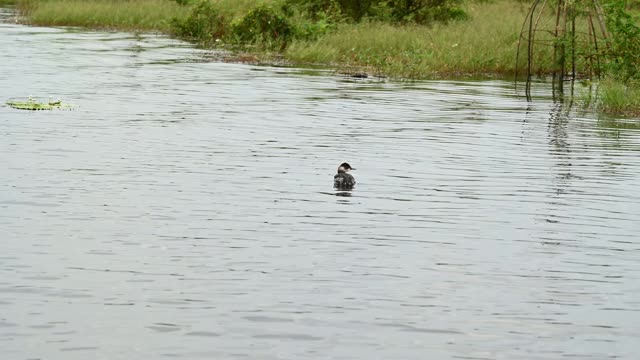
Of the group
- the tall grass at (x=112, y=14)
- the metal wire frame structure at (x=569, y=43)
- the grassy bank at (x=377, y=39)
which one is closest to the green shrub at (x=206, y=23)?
the grassy bank at (x=377, y=39)

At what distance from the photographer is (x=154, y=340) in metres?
9.67

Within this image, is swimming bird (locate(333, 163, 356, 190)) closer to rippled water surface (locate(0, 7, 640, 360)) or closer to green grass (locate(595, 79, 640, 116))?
rippled water surface (locate(0, 7, 640, 360))

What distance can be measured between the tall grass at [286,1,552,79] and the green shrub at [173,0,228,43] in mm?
7559

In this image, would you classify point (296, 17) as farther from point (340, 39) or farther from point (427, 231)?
point (427, 231)

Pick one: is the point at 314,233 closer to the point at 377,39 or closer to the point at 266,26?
the point at 377,39

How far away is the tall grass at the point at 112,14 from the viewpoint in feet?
177

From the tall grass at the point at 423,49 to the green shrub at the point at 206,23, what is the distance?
298 inches

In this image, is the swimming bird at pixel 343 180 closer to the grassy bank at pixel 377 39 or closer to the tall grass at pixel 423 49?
the grassy bank at pixel 377 39

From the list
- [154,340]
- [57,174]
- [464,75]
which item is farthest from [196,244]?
[464,75]

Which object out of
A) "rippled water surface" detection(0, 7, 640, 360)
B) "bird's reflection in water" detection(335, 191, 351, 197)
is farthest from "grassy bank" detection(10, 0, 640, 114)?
"bird's reflection in water" detection(335, 191, 351, 197)

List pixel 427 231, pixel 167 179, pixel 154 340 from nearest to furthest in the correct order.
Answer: pixel 154 340, pixel 427 231, pixel 167 179

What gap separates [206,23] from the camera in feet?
158

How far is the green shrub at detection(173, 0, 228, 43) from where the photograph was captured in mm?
47625

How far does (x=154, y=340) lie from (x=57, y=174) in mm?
8789
